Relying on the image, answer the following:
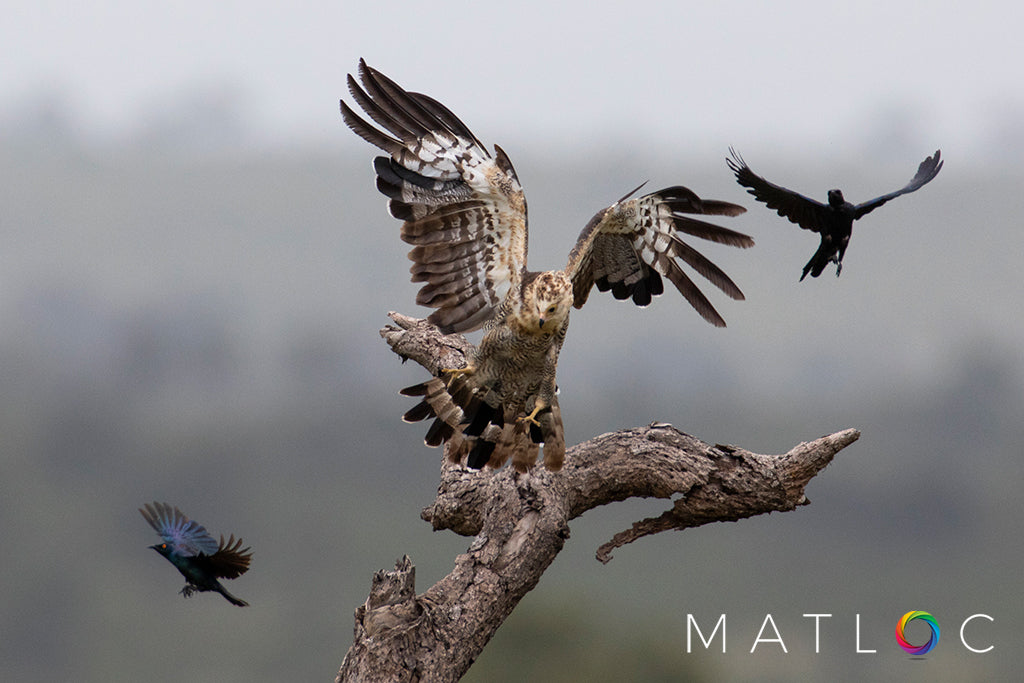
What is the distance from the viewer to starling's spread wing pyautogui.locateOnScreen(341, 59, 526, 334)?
4.52 metres

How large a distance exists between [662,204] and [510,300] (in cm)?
122

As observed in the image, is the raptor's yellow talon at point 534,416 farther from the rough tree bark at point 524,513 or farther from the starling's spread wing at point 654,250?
the starling's spread wing at point 654,250

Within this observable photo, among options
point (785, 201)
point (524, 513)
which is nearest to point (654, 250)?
point (785, 201)

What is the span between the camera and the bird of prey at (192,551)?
16.1 ft

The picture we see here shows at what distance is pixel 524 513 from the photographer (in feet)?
16.1

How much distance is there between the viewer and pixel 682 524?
17.7 ft

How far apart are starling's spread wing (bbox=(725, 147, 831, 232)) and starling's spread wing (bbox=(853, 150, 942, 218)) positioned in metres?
0.17

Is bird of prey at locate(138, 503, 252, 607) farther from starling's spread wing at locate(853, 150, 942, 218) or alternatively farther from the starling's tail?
starling's spread wing at locate(853, 150, 942, 218)

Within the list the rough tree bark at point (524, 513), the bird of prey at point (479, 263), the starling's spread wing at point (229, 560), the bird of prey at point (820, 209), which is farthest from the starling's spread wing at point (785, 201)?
the starling's spread wing at point (229, 560)

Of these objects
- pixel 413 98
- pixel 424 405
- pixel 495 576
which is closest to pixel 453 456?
pixel 424 405

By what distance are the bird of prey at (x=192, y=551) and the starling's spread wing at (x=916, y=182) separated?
3603mm

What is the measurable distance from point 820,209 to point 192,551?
3659 millimetres

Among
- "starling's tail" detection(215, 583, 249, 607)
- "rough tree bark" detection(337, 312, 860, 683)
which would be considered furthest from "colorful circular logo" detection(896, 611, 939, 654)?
"starling's tail" detection(215, 583, 249, 607)

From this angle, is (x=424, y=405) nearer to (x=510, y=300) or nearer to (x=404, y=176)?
(x=510, y=300)
